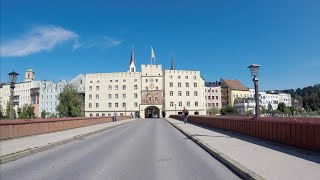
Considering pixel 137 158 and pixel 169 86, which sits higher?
pixel 169 86

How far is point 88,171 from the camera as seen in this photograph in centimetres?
919

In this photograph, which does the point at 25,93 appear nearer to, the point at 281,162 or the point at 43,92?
the point at 43,92

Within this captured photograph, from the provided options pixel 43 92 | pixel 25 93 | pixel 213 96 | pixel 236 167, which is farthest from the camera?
pixel 25 93

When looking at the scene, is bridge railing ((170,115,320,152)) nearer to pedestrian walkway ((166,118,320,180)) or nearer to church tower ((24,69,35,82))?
pedestrian walkway ((166,118,320,180))

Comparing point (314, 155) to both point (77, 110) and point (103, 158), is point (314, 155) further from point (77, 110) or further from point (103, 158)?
point (77, 110)

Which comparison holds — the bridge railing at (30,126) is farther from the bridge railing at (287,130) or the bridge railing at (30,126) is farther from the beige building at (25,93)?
the beige building at (25,93)

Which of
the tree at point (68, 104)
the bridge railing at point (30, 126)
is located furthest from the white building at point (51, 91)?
the bridge railing at point (30, 126)

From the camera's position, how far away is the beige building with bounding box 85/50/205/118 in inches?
5002

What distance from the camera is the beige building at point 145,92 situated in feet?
417

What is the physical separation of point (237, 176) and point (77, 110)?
96.7 metres

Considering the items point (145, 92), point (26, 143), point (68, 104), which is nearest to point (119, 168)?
point (26, 143)

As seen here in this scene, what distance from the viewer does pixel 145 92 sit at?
127250 mm

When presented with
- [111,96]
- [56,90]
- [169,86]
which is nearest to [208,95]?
[169,86]

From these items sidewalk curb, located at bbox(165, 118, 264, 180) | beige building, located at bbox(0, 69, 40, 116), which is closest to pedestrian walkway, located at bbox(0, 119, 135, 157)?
sidewalk curb, located at bbox(165, 118, 264, 180)
